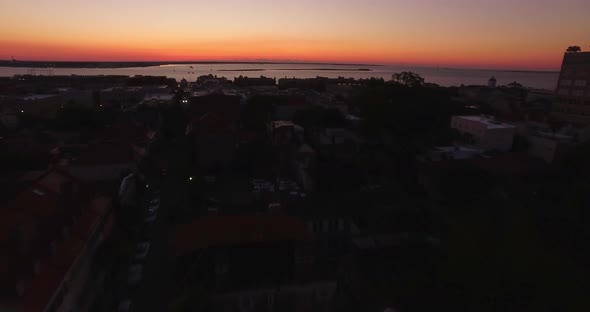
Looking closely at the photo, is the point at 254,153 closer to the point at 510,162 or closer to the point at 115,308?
the point at 115,308

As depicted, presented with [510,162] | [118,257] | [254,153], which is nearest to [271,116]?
[254,153]

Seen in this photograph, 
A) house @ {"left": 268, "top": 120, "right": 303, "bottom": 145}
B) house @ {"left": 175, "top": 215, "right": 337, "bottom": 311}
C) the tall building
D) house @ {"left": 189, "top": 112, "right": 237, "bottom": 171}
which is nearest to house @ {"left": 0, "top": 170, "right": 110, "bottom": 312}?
house @ {"left": 175, "top": 215, "right": 337, "bottom": 311}

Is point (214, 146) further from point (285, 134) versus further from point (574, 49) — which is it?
point (574, 49)

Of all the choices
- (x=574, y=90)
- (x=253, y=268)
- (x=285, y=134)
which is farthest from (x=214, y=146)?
(x=574, y=90)

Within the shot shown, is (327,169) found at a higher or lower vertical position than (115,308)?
higher

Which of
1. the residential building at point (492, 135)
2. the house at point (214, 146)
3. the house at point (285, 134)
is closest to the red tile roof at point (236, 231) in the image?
the house at point (214, 146)

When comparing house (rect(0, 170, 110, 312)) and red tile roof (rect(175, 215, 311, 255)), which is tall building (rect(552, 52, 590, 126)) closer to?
red tile roof (rect(175, 215, 311, 255))
